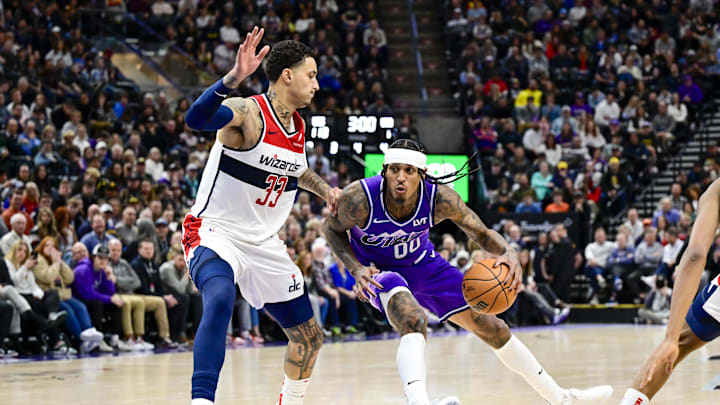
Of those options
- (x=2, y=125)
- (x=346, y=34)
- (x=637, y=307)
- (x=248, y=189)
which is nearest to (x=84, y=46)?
(x=2, y=125)

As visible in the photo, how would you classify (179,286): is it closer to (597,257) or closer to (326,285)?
(326,285)

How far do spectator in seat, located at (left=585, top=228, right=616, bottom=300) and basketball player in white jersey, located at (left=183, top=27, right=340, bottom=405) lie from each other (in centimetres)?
1305

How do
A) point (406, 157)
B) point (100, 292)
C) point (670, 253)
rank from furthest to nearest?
point (670, 253)
point (100, 292)
point (406, 157)

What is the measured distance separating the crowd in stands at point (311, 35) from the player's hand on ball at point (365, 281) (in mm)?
14201

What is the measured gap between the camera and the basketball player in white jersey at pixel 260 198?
17.0 feet

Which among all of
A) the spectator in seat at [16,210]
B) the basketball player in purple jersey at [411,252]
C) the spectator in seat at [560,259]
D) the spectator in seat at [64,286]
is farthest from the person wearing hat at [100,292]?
the spectator in seat at [560,259]

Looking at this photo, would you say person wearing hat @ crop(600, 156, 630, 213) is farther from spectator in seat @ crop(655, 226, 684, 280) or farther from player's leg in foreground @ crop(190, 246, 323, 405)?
player's leg in foreground @ crop(190, 246, 323, 405)

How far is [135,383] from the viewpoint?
8531 mm

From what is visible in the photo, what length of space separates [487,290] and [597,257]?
42.5ft

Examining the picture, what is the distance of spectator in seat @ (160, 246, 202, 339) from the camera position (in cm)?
1279

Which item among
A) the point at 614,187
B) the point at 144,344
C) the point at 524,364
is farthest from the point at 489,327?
the point at 614,187

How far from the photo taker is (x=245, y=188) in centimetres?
540

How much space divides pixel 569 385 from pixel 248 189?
13.3 ft

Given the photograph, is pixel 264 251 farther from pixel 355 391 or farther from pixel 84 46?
pixel 84 46
